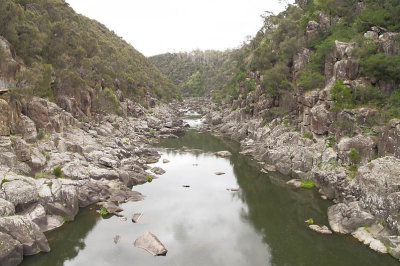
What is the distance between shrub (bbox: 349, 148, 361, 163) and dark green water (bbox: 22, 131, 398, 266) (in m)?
5.04

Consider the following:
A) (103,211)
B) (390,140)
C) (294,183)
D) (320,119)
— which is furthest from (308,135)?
(103,211)

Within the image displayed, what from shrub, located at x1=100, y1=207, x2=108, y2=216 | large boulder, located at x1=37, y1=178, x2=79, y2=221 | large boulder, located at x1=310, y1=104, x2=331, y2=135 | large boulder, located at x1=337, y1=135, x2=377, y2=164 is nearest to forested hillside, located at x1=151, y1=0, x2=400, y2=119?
large boulder, located at x1=310, y1=104, x2=331, y2=135

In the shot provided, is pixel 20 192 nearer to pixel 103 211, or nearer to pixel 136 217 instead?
pixel 103 211

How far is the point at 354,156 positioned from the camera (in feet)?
95.3

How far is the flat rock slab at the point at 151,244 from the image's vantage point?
2116 cm

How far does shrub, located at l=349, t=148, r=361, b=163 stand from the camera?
28969 millimetres

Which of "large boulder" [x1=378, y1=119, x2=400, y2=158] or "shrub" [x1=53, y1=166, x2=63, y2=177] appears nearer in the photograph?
"large boulder" [x1=378, y1=119, x2=400, y2=158]

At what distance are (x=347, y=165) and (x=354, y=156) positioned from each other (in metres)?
1.30

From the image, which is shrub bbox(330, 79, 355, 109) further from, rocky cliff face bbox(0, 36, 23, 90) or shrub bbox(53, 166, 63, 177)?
rocky cliff face bbox(0, 36, 23, 90)

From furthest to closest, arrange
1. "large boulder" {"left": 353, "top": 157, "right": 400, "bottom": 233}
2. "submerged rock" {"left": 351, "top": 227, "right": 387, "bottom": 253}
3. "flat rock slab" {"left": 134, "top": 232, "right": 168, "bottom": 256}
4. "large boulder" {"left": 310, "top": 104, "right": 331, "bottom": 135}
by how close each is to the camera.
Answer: "large boulder" {"left": 310, "top": 104, "right": 331, "bottom": 135}
"large boulder" {"left": 353, "top": 157, "right": 400, "bottom": 233}
"flat rock slab" {"left": 134, "top": 232, "right": 168, "bottom": 256}
"submerged rock" {"left": 351, "top": 227, "right": 387, "bottom": 253}

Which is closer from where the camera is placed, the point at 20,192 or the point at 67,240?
the point at 20,192

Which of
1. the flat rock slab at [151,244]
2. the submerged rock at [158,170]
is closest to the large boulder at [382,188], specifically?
the flat rock slab at [151,244]

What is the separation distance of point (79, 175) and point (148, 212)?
780cm

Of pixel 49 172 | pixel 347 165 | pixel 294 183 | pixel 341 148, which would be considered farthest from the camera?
pixel 294 183
